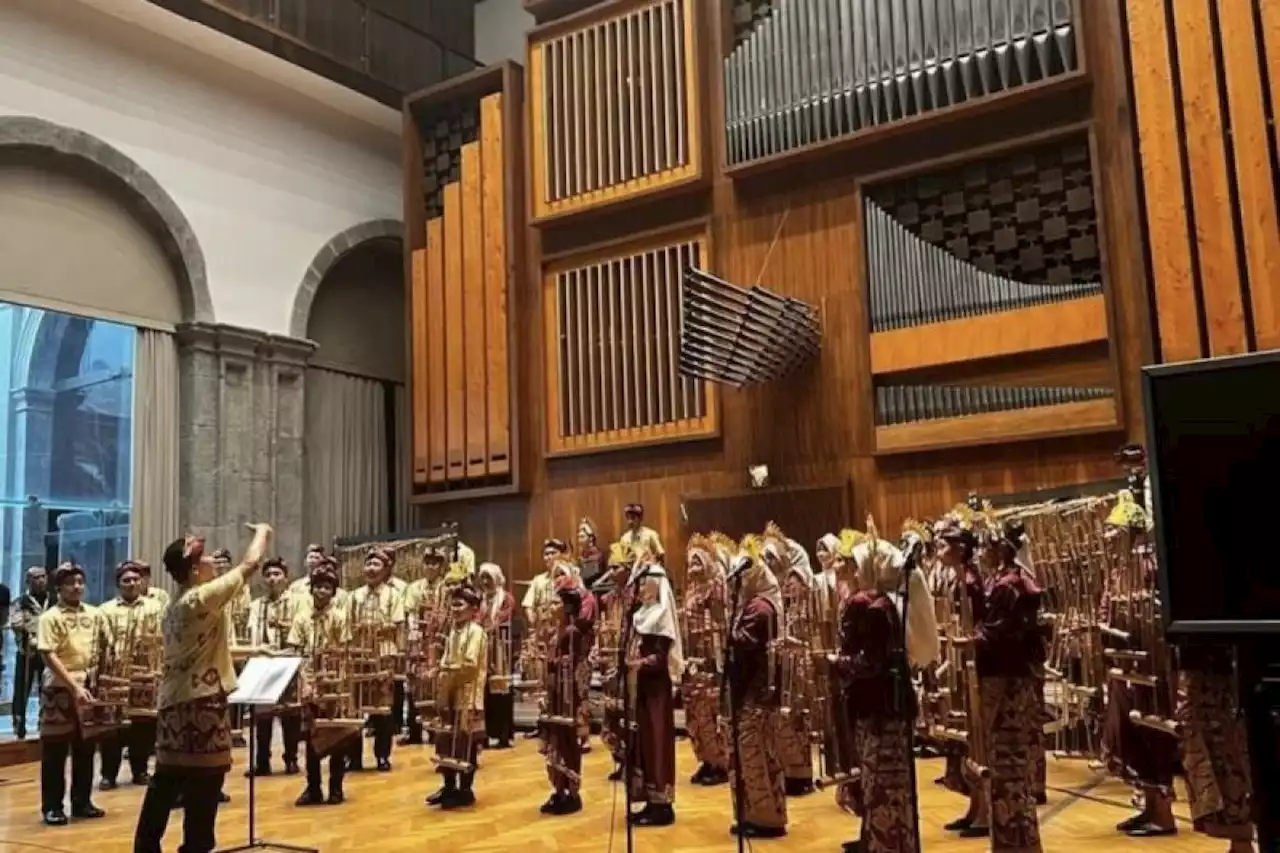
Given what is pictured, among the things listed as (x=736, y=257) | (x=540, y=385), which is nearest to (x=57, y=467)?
(x=540, y=385)

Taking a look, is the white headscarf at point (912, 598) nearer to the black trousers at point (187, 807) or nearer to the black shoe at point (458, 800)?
the black trousers at point (187, 807)

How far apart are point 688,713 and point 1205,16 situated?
18.8 feet

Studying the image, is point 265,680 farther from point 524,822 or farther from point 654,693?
point 654,693

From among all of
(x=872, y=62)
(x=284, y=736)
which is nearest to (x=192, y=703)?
(x=284, y=736)

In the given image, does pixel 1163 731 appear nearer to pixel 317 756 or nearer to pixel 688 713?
pixel 688 713

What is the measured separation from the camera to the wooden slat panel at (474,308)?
11.7m

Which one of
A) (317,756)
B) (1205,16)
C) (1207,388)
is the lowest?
(317,756)

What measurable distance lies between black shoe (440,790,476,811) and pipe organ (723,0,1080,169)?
225 inches

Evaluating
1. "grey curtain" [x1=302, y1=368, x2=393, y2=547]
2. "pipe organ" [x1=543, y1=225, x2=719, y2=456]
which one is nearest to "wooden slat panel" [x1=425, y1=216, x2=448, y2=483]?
"pipe organ" [x1=543, y1=225, x2=719, y2=456]

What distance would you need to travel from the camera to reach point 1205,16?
8.16m

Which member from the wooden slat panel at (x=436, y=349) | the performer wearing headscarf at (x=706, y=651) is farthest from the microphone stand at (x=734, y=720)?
the wooden slat panel at (x=436, y=349)

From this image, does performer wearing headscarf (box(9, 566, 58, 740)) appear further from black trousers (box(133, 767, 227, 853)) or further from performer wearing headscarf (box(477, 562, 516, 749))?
black trousers (box(133, 767, 227, 853))

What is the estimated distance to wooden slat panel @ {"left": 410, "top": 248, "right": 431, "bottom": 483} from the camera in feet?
40.0

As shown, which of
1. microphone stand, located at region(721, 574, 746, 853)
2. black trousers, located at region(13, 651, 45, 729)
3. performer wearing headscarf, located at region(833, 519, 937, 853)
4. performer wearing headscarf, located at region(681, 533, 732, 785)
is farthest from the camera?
black trousers, located at region(13, 651, 45, 729)
